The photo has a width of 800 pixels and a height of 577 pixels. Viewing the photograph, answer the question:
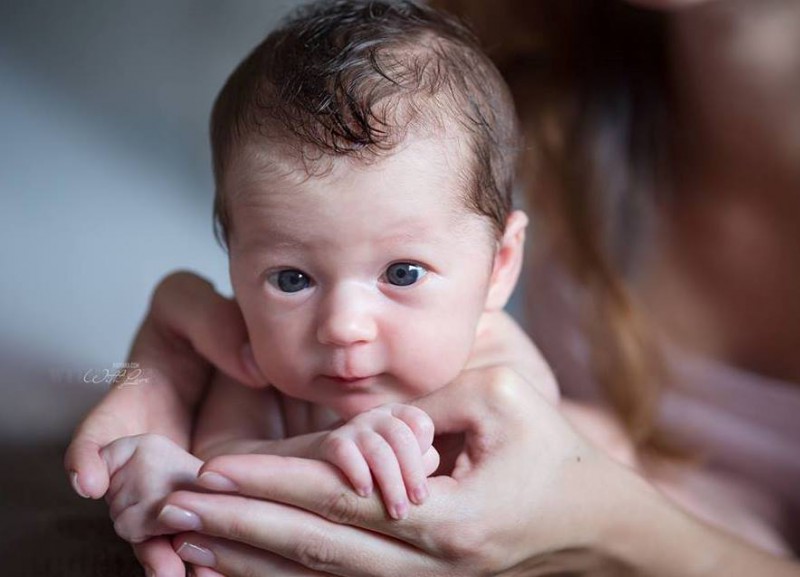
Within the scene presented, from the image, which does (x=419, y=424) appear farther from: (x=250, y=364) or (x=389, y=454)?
(x=250, y=364)

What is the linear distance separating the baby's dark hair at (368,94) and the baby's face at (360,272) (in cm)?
2

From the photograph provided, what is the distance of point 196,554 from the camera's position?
620 mm

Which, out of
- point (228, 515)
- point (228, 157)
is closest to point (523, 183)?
point (228, 157)

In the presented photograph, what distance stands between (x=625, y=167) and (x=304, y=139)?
0.66m

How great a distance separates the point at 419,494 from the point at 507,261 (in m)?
0.20

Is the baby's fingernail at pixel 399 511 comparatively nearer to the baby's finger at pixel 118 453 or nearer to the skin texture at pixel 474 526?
the skin texture at pixel 474 526

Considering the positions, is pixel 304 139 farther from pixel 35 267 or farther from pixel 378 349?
pixel 35 267

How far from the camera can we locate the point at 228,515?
0.60 m

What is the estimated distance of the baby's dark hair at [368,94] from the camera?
0.61 m

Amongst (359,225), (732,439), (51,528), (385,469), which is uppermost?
(359,225)

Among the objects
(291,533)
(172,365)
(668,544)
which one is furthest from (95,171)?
(668,544)

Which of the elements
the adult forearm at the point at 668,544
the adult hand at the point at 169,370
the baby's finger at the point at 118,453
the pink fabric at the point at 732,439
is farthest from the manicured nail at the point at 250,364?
the pink fabric at the point at 732,439

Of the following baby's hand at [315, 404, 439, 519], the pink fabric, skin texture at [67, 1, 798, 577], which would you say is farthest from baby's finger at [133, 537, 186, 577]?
the pink fabric

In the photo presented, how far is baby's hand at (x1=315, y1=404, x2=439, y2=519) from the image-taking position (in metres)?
0.59
